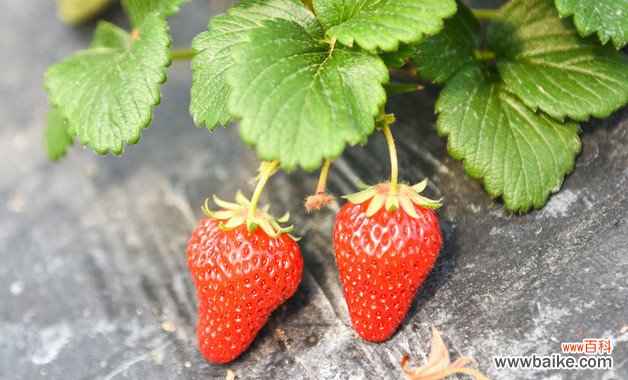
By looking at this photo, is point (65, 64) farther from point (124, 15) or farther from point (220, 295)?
point (124, 15)

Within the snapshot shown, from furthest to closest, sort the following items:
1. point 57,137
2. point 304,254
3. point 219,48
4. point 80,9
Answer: point 80,9, point 57,137, point 304,254, point 219,48

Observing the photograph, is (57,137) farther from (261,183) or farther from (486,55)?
(486,55)

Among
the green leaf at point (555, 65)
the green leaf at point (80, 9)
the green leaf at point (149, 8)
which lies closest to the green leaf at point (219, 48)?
the green leaf at point (149, 8)

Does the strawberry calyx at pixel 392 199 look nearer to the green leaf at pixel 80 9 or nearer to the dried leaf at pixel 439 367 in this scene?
the dried leaf at pixel 439 367

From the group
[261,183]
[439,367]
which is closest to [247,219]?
[261,183]

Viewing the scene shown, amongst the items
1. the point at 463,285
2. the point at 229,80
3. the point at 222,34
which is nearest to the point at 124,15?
the point at 222,34

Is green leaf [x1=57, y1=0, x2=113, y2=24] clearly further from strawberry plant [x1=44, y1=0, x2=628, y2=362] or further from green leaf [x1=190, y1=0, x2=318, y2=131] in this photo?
green leaf [x1=190, y1=0, x2=318, y2=131]

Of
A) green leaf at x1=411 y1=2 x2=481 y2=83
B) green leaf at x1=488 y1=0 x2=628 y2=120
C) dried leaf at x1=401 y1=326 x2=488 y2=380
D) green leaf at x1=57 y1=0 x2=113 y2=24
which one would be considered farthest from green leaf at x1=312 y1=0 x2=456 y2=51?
green leaf at x1=57 y1=0 x2=113 y2=24
